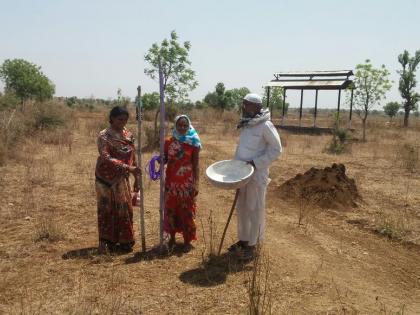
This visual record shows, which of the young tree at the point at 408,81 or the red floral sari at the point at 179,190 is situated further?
the young tree at the point at 408,81

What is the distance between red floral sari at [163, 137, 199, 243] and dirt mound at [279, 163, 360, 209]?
3040 millimetres

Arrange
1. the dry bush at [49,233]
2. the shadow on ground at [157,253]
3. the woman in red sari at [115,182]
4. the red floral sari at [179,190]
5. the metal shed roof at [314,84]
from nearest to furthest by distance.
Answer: the woman in red sari at [115,182]
the shadow on ground at [157,253]
the red floral sari at [179,190]
the dry bush at [49,233]
the metal shed roof at [314,84]

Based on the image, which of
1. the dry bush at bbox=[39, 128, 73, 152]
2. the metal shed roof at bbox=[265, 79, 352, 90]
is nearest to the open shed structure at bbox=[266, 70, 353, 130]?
the metal shed roof at bbox=[265, 79, 352, 90]

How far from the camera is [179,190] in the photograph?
14.9 ft

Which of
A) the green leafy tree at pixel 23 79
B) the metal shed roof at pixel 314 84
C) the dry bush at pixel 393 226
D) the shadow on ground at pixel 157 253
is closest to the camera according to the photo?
the shadow on ground at pixel 157 253

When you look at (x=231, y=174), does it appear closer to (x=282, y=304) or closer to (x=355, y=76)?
(x=282, y=304)

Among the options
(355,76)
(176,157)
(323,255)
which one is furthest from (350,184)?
(355,76)

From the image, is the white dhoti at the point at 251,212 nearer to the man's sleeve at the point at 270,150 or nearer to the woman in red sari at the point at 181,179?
the man's sleeve at the point at 270,150

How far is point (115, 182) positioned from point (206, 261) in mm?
1234

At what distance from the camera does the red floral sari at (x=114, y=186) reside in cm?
425

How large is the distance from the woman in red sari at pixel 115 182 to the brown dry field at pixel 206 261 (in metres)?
0.22

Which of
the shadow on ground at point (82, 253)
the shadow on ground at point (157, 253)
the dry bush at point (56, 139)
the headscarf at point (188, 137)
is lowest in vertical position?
the shadow on ground at point (82, 253)

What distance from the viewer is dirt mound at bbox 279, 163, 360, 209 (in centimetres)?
704

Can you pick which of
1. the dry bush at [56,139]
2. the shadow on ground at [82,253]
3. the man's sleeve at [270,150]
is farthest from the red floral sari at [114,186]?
the dry bush at [56,139]
